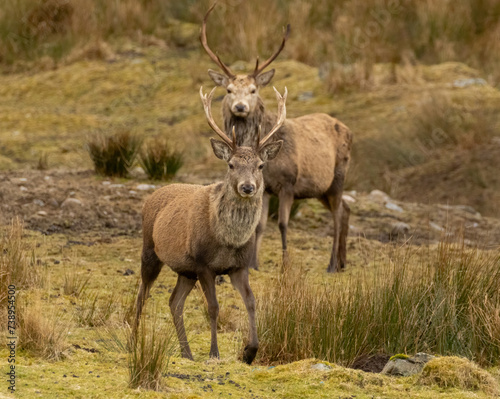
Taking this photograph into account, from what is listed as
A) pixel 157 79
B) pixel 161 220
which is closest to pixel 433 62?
pixel 157 79

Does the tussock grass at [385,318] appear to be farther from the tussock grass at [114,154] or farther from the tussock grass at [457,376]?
the tussock grass at [114,154]

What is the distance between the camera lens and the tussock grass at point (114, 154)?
11.5 meters

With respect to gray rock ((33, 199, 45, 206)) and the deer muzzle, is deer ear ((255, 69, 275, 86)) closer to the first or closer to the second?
gray rock ((33, 199, 45, 206))

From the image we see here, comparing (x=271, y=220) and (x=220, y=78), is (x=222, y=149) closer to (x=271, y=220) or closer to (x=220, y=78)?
(x=220, y=78)

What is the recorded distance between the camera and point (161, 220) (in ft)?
21.6

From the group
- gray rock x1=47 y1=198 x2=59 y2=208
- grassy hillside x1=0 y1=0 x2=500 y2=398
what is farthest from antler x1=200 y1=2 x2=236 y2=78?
gray rock x1=47 y1=198 x2=59 y2=208

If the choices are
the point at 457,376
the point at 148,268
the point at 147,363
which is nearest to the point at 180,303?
the point at 148,268

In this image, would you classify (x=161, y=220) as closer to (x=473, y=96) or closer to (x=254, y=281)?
(x=254, y=281)

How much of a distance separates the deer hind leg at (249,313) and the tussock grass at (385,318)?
25 cm

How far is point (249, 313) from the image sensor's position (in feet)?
19.3

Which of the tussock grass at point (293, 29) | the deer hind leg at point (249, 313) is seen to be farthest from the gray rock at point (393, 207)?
the deer hind leg at point (249, 313)

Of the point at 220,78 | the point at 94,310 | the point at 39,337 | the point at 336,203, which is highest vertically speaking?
the point at 220,78

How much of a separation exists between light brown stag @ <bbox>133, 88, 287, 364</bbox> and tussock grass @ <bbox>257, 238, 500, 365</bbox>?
1.06 ft

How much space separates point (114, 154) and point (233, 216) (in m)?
5.75
